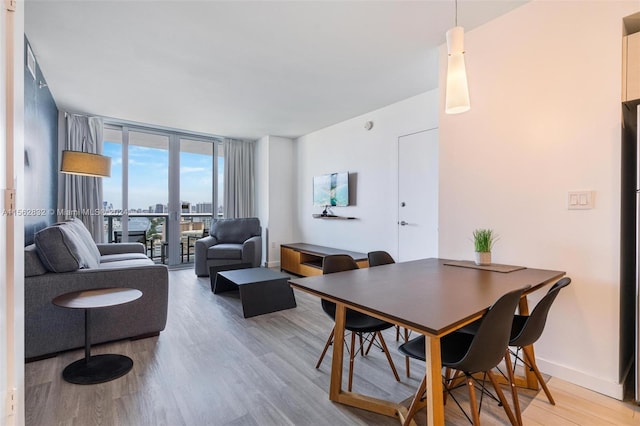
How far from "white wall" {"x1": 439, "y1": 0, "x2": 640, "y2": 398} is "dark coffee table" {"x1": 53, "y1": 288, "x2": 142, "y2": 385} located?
109 inches

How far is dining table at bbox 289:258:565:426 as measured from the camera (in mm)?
1184

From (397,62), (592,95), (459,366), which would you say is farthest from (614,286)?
(397,62)

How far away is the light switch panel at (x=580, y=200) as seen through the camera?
1.96m

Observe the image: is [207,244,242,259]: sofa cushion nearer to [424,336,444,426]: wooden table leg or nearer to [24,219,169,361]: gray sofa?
[24,219,169,361]: gray sofa

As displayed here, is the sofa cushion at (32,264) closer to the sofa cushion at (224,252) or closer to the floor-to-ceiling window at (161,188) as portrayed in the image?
the sofa cushion at (224,252)

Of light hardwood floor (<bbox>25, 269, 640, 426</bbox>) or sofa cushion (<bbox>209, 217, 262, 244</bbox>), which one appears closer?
light hardwood floor (<bbox>25, 269, 640, 426</bbox>)

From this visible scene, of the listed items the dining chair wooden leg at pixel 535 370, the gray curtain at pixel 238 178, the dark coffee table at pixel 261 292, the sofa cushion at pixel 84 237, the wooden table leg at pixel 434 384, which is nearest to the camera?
the wooden table leg at pixel 434 384

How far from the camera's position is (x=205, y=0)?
7.04 ft

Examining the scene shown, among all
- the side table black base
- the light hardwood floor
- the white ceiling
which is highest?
the white ceiling

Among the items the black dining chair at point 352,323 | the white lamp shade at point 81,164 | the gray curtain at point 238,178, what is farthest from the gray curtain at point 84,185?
the black dining chair at point 352,323

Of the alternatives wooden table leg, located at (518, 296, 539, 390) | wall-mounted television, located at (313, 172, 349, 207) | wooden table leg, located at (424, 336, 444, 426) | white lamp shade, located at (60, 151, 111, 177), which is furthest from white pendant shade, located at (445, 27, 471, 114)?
white lamp shade, located at (60, 151, 111, 177)

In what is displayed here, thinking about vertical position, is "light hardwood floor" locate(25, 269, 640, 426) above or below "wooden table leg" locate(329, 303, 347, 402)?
below

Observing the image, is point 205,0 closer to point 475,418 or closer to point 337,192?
point 475,418

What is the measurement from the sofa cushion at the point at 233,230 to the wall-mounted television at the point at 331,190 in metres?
1.30
